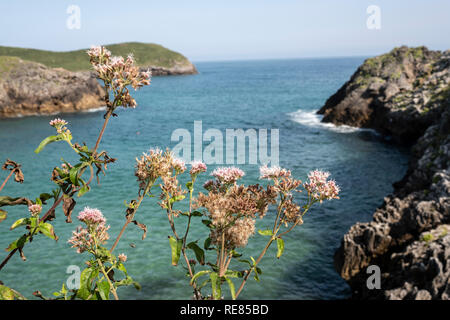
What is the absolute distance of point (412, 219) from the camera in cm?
1791

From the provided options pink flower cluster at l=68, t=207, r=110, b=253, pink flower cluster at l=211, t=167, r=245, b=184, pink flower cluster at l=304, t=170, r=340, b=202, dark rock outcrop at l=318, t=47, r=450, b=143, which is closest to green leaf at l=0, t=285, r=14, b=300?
pink flower cluster at l=68, t=207, r=110, b=253

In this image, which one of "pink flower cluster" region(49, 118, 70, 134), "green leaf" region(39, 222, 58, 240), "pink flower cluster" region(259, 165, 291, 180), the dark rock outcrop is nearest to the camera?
"green leaf" region(39, 222, 58, 240)

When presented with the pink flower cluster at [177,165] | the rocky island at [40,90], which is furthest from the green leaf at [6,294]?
the rocky island at [40,90]

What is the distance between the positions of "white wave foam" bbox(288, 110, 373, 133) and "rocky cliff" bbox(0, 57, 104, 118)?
40.2 m

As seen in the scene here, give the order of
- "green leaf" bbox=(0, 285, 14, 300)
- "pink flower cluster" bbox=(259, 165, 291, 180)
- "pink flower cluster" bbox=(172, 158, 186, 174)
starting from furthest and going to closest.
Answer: "pink flower cluster" bbox=(259, 165, 291, 180), "pink flower cluster" bbox=(172, 158, 186, 174), "green leaf" bbox=(0, 285, 14, 300)

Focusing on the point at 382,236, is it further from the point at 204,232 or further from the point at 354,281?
the point at 204,232

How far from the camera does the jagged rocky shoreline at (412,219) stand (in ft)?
44.9

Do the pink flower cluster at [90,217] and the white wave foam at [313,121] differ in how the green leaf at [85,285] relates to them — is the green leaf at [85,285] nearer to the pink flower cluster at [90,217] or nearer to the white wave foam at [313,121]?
the pink flower cluster at [90,217]

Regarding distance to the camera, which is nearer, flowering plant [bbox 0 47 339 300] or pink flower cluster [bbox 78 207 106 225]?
flowering plant [bbox 0 47 339 300]

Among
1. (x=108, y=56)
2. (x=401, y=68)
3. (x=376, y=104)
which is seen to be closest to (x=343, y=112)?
A: (x=376, y=104)

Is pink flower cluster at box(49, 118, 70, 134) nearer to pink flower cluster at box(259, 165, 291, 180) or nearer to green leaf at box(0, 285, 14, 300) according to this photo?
green leaf at box(0, 285, 14, 300)

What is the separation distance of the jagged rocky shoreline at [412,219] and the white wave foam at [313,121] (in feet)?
15.3

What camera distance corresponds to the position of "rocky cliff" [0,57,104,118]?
80562 mm
